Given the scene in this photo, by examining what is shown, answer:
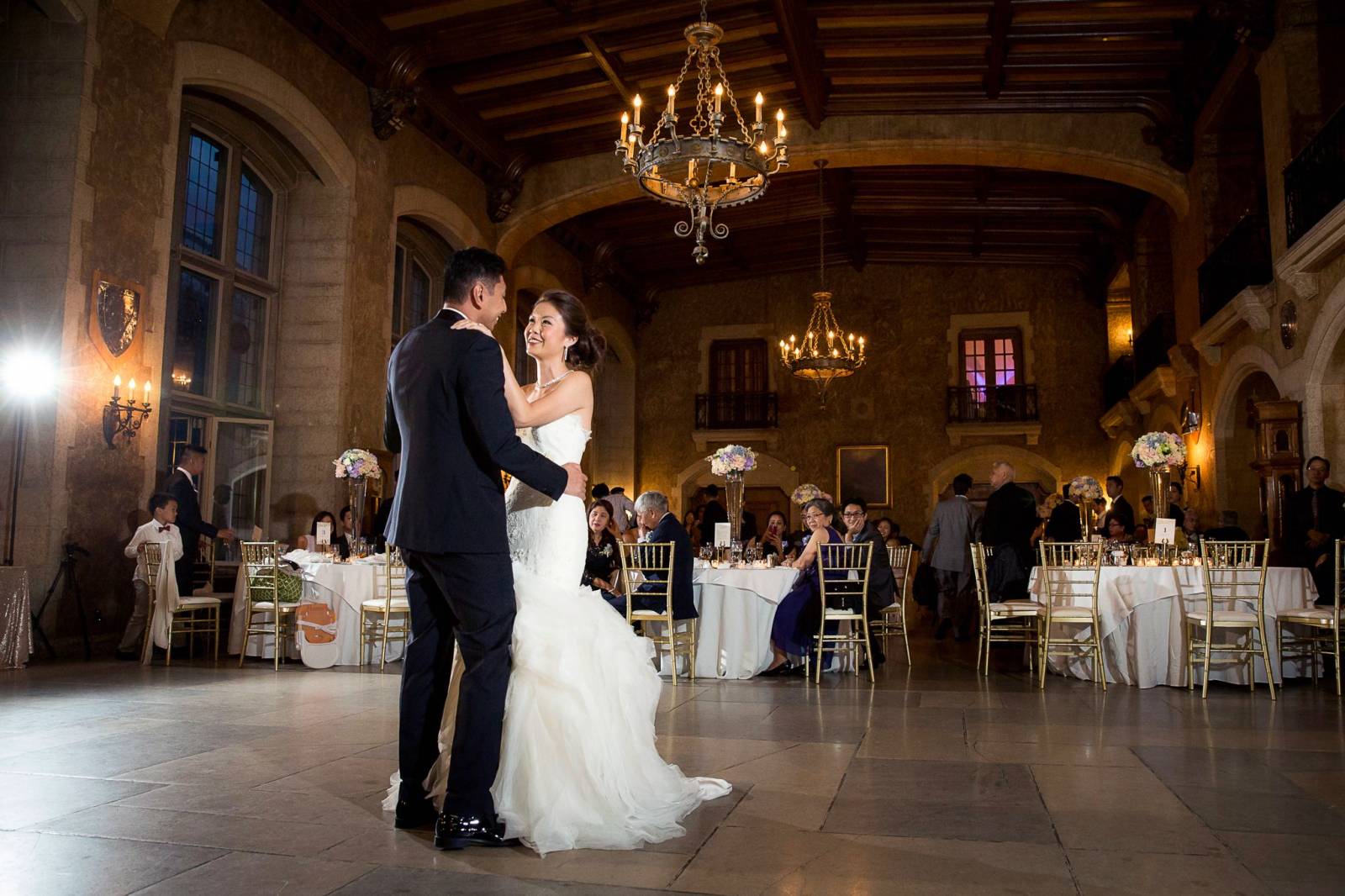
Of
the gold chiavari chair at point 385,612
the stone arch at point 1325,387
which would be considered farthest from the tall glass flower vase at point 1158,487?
the gold chiavari chair at point 385,612

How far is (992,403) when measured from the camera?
1672 cm

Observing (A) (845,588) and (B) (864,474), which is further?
(B) (864,474)

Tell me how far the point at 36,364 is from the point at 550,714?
5.69m

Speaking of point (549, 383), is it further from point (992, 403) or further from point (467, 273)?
point (992, 403)

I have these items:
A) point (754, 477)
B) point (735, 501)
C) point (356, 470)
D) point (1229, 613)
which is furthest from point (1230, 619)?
point (754, 477)

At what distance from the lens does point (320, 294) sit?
378 inches

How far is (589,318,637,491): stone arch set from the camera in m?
17.4

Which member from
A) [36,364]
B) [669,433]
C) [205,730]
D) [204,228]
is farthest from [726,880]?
[669,433]

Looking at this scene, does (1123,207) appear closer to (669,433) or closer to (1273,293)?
(1273,293)

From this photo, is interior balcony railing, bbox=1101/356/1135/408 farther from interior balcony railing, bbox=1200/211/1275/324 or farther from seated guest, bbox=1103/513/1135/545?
seated guest, bbox=1103/513/1135/545

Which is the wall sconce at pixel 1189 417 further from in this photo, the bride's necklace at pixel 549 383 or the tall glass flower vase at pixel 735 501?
the bride's necklace at pixel 549 383

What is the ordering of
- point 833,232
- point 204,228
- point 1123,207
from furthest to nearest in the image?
point 833,232, point 1123,207, point 204,228

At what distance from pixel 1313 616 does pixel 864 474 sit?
36.9 ft

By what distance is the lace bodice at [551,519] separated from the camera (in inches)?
115
